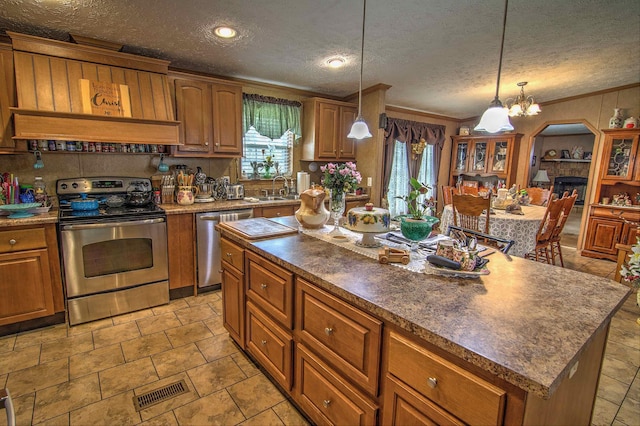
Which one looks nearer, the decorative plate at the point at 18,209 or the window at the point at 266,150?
the decorative plate at the point at 18,209

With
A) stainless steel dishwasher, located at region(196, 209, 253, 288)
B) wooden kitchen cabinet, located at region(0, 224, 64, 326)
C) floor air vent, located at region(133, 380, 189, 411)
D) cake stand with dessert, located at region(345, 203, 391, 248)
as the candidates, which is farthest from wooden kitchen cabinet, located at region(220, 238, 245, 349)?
wooden kitchen cabinet, located at region(0, 224, 64, 326)

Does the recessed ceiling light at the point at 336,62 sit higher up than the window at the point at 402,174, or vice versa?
the recessed ceiling light at the point at 336,62

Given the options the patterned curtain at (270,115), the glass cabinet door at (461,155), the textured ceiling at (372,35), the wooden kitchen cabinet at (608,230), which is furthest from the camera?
the glass cabinet door at (461,155)

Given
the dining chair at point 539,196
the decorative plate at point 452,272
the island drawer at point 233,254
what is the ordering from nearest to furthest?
the decorative plate at point 452,272, the island drawer at point 233,254, the dining chair at point 539,196

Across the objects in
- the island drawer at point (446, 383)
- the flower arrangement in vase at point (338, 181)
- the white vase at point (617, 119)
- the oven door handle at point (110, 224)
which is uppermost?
the white vase at point (617, 119)

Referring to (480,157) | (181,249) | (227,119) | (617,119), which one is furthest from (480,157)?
(181,249)

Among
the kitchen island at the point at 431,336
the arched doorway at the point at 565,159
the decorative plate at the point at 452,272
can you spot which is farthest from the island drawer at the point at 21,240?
the arched doorway at the point at 565,159

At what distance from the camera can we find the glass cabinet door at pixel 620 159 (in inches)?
179

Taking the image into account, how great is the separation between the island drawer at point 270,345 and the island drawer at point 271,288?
67 mm

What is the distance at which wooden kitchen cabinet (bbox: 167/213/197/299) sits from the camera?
308cm

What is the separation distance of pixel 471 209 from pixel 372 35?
1893mm

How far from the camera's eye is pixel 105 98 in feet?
9.38

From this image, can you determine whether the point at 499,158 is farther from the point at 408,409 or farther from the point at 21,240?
the point at 21,240

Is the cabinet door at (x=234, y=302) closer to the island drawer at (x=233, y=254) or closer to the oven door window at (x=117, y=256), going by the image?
the island drawer at (x=233, y=254)
